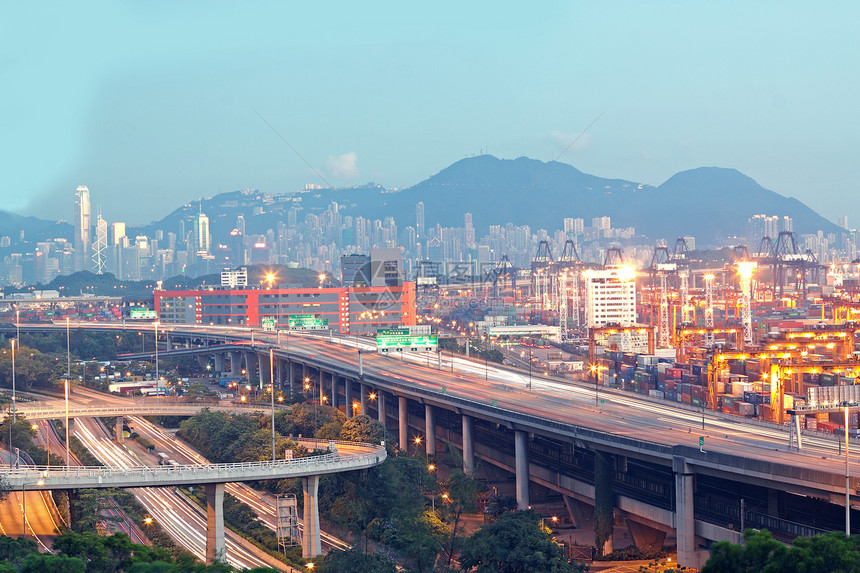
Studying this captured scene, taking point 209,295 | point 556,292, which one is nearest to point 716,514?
Answer: point 209,295

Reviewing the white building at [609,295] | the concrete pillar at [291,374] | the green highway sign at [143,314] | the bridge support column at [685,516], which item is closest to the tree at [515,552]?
the bridge support column at [685,516]

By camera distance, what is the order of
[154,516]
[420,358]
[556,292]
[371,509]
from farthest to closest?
[556,292], [420,358], [154,516], [371,509]

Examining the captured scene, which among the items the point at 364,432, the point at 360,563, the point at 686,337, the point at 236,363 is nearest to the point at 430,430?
the point at 364,432

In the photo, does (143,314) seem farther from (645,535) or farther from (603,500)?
(645,535)

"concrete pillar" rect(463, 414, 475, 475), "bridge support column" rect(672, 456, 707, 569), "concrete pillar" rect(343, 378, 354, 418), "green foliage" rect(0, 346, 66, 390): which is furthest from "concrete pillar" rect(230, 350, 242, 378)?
"bridge support column" rect(672, 456, 707, 569)

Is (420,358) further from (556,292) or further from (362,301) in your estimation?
(556,292)
